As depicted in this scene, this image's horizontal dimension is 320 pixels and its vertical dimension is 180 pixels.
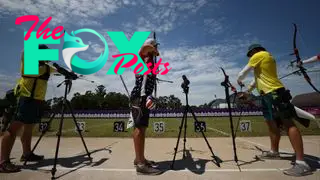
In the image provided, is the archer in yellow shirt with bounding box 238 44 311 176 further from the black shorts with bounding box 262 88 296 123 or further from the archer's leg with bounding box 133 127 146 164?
the archer's leg with bounding box 133 127 146 164

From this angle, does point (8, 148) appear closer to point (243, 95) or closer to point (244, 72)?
point (244, 72)

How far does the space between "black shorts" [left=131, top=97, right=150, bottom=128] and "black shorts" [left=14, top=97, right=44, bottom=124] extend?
2.23 meters

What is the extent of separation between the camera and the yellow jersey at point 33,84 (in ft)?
15.1

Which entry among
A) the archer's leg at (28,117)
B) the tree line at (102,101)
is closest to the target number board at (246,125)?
the archer's leg at (28,117)

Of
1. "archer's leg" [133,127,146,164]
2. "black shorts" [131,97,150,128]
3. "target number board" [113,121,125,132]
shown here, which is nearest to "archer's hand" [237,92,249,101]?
"black shorts" [131,97,150,128]

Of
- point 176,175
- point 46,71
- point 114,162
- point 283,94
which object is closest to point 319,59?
point 283,94

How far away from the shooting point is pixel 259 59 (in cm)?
439

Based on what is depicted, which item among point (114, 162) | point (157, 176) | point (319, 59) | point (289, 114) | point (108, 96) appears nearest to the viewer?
point (157, 176)

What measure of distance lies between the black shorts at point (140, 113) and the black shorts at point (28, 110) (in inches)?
87.8

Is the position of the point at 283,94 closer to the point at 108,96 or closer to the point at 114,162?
the point at 114,162

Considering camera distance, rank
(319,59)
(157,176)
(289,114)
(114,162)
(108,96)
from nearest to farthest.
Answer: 1. (157,176)
2. (289,114)
3. (319,59)
4. (114,162)
5. (108,96)

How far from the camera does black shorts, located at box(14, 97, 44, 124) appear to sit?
14.7 feet

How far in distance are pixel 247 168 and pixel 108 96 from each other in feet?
370

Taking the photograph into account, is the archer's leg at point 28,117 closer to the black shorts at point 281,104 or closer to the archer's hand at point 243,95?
the archer's hand at point 243,95
